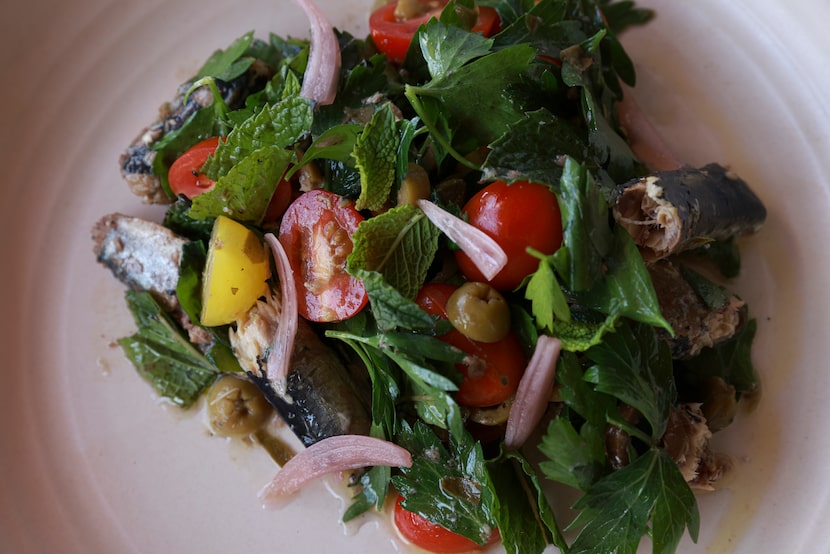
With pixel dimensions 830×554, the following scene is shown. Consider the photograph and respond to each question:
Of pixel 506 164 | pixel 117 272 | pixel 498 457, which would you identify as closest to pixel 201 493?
pixel 117 272

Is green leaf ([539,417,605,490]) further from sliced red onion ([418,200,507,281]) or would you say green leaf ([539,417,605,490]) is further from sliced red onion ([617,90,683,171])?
sliced red onion ([617,90,683,171])

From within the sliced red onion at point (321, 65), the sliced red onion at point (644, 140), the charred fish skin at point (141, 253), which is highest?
the sliced red onion at point (321, 65)

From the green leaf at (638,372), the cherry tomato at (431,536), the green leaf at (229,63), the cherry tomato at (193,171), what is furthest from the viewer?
the green leaf at (229,63)

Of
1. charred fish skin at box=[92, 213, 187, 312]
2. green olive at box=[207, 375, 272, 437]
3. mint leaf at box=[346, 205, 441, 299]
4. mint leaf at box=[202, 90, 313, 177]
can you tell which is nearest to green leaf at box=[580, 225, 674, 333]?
mint leaf at box=[346, 205, 441, 299]

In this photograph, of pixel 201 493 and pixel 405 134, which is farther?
pixel 201 493

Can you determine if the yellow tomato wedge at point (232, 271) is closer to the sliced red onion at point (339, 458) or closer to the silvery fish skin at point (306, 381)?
the silvery fish skin at point (306, 381)

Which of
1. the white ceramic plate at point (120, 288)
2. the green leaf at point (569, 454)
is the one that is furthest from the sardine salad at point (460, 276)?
the white ceramic plate at point (120, 288)

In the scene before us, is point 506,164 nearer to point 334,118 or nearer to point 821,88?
point 334,118

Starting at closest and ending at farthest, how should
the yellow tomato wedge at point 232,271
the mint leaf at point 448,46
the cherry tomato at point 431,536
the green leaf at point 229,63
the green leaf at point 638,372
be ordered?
the green leaf at point 638,372 → the mint leaf at point 448,46 → the yellow tomato wedge at point 232,271 → the cherry tomato at point 431,536 → the green leaf at point 229,63
